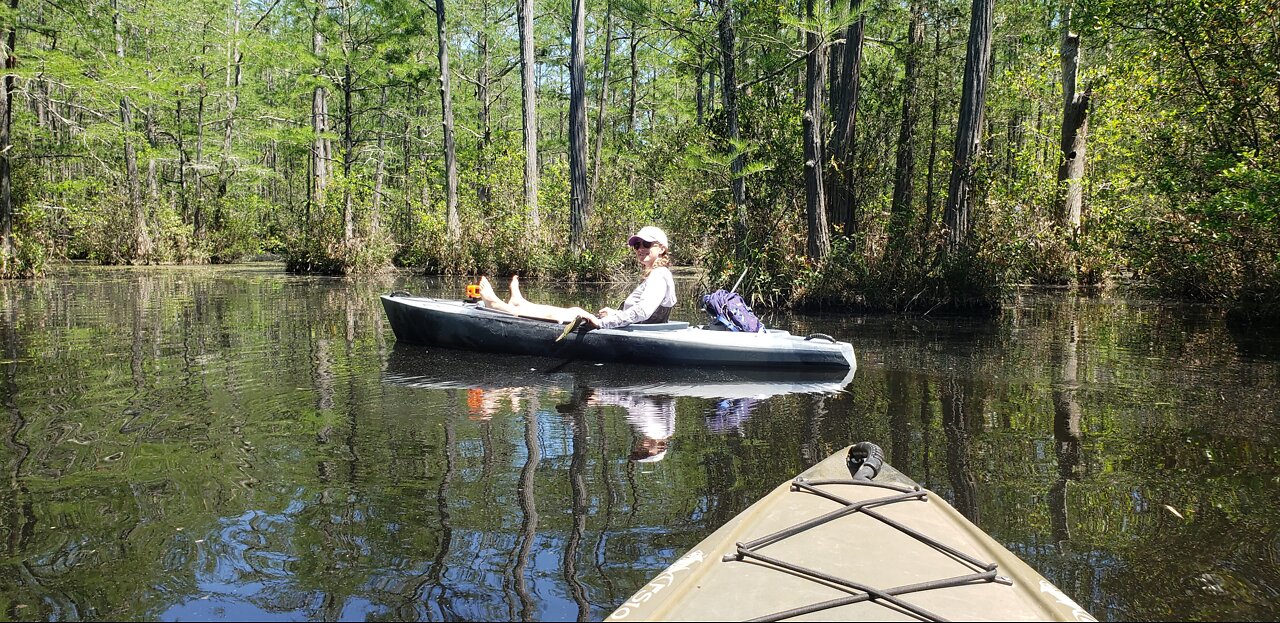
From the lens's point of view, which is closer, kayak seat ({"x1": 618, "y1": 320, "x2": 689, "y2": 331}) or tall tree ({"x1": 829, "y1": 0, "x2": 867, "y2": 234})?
kayak seat ({"x1": 618, "y1": 320, "x2": 689, "y2": 331})

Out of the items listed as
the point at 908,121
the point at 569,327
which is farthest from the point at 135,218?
the point at 569,327

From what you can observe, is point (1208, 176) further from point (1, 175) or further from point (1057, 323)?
point (1, 175)

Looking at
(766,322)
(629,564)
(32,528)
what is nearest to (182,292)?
(766,322)

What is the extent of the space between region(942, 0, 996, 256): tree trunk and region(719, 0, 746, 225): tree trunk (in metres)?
2.78

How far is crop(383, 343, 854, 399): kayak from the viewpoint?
22.9 feet

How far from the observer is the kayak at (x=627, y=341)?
7402 millimetres

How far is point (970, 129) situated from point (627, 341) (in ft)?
20.8

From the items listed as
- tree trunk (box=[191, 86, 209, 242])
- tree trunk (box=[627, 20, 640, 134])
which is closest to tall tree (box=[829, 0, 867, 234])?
tree trunk (box=[627, 20, 640, 134])

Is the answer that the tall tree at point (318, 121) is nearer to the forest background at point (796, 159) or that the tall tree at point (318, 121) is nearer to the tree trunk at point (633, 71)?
the forest background at point (796, 159)

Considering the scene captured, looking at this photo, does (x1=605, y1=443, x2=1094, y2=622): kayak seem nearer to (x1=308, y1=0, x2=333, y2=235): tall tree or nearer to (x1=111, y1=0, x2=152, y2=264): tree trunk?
(x1=308, y1=0, x2=333, y2=235): tall tree

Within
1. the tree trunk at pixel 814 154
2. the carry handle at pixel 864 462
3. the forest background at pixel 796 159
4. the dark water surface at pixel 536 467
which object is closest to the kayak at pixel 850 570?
the carry handle at pixel 864 462

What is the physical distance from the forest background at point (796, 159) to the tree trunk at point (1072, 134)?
52 millimetres

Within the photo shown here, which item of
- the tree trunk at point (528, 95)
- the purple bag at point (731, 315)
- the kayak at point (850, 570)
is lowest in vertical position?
the kayak at point (850, 570)

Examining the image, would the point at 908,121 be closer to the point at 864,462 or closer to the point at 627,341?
the point at 627,341
